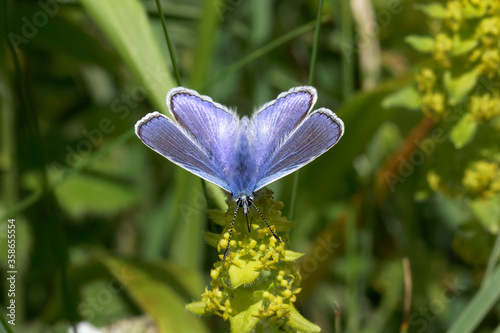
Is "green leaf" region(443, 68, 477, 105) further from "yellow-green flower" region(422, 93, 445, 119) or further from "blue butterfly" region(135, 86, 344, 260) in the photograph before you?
"blue butterfly" region(135, 86, 344, 260)

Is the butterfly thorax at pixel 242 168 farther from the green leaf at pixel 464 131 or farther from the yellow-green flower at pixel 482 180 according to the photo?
the yellow-green flower at pixel 482 180

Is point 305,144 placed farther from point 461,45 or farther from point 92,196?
point 92,196

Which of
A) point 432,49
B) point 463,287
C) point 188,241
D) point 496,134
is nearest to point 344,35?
point 432,49

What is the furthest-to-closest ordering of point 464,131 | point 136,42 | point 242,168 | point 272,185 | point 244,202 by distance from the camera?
1. point 272,185
2. point 464,131
3. point 136,42
4. point 242,168
5. point 244,202

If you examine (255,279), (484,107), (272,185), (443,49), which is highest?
(443,49)

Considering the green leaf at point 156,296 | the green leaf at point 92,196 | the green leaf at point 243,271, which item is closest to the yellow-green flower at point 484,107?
the green leaf at point 243,271

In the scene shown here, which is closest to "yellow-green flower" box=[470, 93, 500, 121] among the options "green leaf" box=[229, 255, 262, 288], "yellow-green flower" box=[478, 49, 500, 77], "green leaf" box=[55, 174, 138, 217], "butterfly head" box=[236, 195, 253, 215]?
"yellow-green flower" box=[478, 49, 500, 77]

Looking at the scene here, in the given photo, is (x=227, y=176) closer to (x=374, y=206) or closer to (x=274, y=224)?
(x=274, y=224)

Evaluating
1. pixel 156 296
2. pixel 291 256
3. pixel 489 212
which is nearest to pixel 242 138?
pixel 291 256
